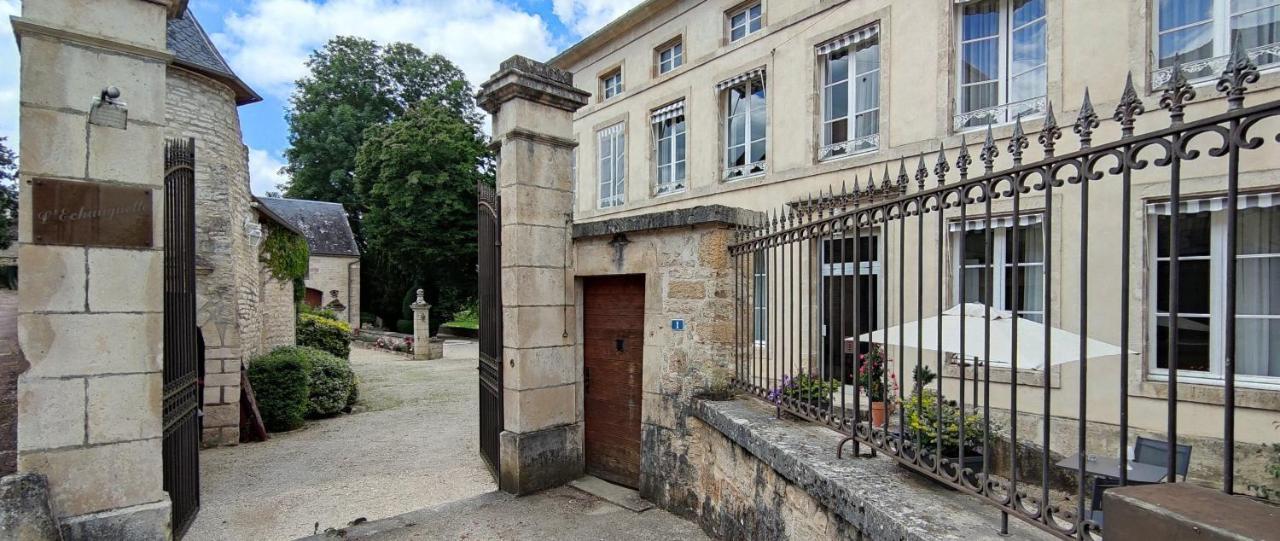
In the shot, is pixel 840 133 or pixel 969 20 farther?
pixel 840 133

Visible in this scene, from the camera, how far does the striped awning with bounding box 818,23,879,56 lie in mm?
8148

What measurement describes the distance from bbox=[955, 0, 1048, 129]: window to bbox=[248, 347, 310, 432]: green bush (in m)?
9.79

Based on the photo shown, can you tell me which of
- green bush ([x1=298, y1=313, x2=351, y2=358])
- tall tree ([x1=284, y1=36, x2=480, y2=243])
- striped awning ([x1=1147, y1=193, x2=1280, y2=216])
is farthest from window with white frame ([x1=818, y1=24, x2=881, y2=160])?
tall tree ([x1=284, y1=36, x2=480, y2=243])

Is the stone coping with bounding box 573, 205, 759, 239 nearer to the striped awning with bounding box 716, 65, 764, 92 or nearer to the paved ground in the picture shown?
the paved ground

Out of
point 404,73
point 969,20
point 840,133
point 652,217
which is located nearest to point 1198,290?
point 969,20

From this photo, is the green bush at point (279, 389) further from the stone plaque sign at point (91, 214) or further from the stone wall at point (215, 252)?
the stone plaque sign at point (91, 214)

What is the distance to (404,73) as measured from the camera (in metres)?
28.8

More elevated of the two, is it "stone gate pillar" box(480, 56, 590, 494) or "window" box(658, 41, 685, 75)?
"window" box(658, 41, 685, 75)

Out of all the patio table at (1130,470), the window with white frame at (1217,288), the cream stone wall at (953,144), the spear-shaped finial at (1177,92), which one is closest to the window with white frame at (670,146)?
the cream stone wall at (953,144)

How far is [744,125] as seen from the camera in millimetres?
10195

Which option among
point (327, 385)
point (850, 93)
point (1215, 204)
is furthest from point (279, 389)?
point (1215, 204)

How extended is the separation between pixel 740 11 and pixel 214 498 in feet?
32.9

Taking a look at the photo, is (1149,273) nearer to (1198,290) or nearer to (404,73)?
(1198,290)

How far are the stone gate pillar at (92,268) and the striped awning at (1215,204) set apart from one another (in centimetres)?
770
